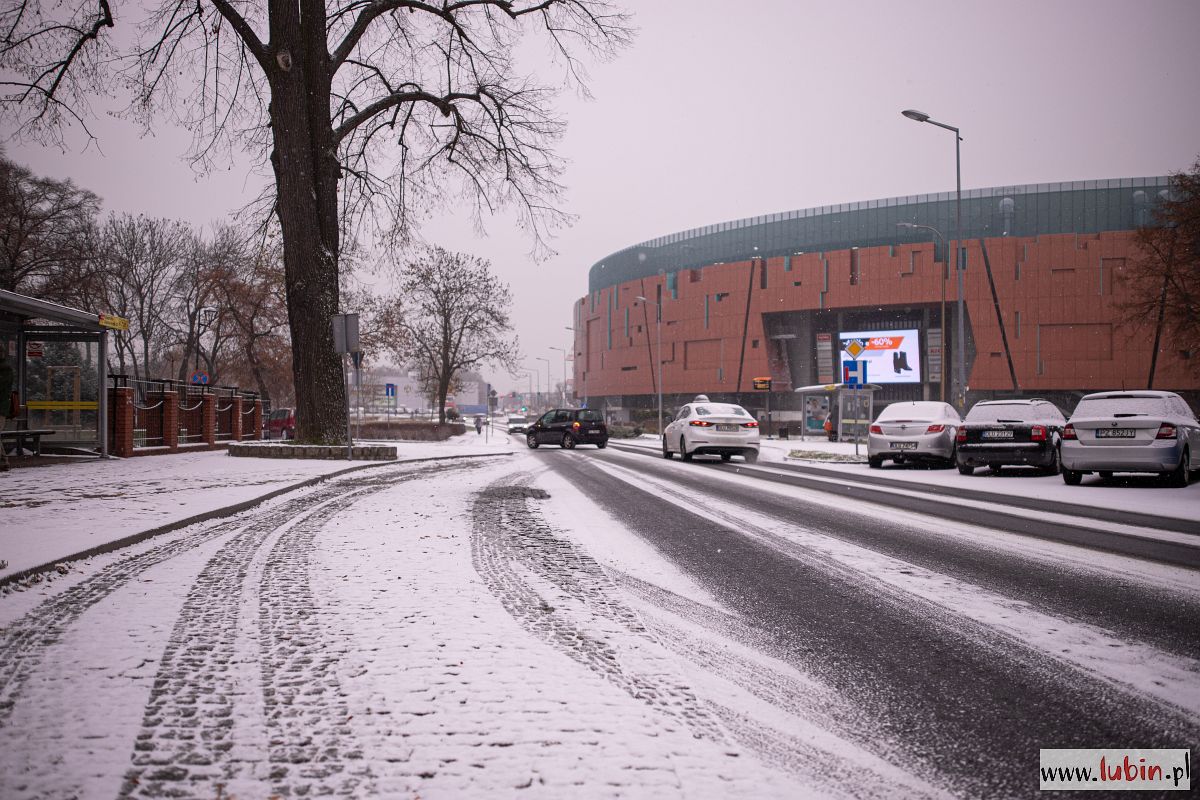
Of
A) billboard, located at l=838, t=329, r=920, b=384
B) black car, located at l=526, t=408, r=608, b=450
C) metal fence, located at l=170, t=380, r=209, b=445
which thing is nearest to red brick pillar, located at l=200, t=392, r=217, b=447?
metal fence, located at l=170, t=380, r=209, b=445

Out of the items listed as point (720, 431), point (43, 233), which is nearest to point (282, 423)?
point (43, 233)

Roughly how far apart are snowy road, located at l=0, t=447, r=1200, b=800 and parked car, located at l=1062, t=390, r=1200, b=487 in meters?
6.83

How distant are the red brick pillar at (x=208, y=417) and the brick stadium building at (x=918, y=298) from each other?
44.9m

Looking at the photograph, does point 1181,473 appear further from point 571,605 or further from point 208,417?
point 208,417

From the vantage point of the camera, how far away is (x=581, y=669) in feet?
9.63

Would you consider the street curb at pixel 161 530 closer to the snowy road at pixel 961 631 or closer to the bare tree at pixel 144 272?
the snowy road at pixel 961 631

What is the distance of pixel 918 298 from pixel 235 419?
54.5m

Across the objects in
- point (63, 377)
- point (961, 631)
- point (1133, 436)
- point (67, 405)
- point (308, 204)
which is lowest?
point (961, 631)

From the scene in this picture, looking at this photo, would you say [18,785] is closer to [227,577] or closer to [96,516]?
[227,577]

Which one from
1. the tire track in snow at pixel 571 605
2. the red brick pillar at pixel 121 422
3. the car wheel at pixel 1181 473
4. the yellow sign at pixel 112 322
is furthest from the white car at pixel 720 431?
the yellow sign at pixel 112 322

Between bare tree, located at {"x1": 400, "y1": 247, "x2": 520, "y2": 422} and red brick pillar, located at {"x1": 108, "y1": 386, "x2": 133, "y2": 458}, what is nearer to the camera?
red brick pillar, located at {"x1": 108, "y1": 386, "x2": 133, "y2": 458}

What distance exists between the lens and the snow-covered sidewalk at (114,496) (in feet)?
17.9

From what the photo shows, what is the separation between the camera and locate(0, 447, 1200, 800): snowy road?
2.10 metres

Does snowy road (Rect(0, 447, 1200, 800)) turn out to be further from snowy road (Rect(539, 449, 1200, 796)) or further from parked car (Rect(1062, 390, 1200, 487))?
parked car (Rect(1062, 390, 1200, 487))
